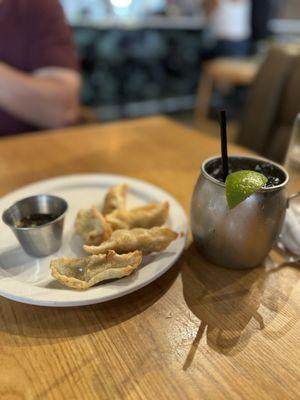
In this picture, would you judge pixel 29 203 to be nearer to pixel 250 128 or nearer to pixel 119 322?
pixel 119 322

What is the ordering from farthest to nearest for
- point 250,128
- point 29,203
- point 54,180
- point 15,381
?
point 250,128
point 54,180
point 29,203
point 15,381

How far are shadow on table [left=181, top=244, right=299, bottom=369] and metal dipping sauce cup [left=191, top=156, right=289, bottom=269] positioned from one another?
3 cm

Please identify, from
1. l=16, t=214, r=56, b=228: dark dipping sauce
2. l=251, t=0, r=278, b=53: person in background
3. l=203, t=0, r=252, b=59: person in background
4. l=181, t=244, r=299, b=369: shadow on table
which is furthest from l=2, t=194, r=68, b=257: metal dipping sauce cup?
l=251, t=0, r=278, b=53: person in background

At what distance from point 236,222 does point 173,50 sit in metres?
4.36

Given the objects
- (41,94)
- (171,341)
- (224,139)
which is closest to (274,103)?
(41,94)

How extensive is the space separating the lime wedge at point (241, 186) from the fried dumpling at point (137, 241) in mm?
156

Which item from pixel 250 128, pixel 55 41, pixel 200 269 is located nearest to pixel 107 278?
pixel 200 269

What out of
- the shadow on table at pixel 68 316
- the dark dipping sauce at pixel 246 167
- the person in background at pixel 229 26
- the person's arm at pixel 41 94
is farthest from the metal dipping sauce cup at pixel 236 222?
the person in background at pixel 229 26

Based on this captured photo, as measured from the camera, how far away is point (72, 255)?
2.28 ft

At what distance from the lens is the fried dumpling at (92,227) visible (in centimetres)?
68

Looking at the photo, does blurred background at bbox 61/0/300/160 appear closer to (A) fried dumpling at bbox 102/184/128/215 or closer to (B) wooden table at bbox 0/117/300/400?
(A) fried dumpling at bbox 102/184/128/215

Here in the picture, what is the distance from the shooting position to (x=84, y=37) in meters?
3.80

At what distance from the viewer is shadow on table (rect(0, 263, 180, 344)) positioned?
0.54m

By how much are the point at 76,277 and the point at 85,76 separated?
3.82 m
